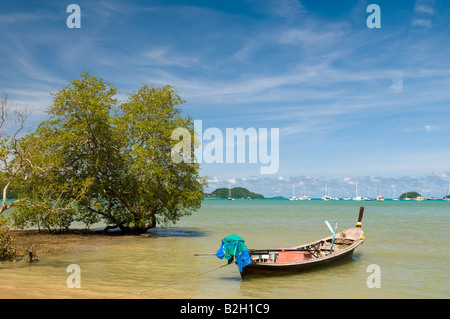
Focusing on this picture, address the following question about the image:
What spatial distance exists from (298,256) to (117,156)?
15940 mm

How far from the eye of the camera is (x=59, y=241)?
83.7 feet

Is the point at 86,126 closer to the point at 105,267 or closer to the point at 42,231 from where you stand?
the point at 42,231

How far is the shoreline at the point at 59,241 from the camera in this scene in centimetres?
2105

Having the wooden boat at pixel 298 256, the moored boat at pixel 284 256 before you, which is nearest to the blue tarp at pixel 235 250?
the moored boat at pixel 284 256

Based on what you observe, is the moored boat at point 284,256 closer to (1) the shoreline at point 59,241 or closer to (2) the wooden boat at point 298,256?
(2) the wooden boat at point 298,256

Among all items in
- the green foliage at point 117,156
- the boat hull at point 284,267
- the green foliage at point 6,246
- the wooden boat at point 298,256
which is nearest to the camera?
the boat hull at point 284,267

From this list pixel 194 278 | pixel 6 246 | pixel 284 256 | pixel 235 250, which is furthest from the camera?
pixel 284 256

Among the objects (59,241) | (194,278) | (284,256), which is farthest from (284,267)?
(59,241)

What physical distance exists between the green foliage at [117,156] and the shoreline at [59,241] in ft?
3.84

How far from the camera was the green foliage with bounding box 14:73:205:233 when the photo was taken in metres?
26.9

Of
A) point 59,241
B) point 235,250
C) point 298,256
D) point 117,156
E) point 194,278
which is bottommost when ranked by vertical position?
point 194,278

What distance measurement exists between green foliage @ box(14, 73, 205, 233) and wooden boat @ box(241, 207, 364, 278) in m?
10.8

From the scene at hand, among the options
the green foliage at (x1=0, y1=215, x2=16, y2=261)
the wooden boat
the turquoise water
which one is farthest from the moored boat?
the green foliage at (x1=0, y1=215, x2=16, y2=261)

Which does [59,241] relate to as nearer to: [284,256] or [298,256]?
[284,256]
